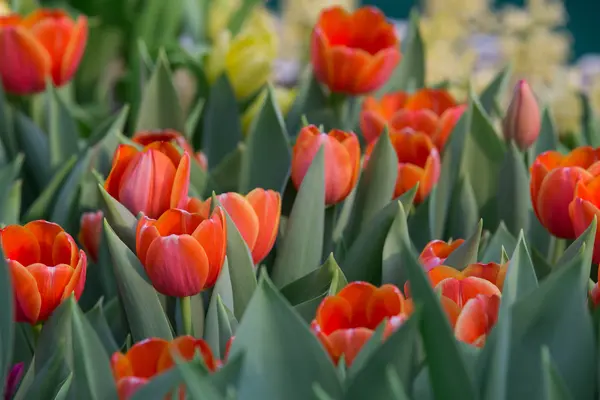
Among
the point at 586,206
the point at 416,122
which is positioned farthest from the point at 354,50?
the point at 586,206

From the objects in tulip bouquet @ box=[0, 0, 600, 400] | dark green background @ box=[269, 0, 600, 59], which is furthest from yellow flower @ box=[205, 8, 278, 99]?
dark green background @ box=[269, 0, 600, 59]

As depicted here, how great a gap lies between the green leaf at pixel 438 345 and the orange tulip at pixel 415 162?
245mm

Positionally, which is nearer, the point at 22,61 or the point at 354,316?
the point at 354,316

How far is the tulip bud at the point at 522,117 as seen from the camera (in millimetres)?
718

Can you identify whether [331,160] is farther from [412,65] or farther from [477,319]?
[412,65]

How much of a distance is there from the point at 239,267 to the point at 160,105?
356mm

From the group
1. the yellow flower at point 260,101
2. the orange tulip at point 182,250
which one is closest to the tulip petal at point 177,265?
the orange tulip at point 182,250

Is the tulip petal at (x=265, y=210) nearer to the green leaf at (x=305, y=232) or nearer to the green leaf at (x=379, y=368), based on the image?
the green leaf at (x=305, y=232)

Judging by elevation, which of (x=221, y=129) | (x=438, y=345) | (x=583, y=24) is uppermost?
(x=438, y=345)

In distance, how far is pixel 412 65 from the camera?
3.17 ft

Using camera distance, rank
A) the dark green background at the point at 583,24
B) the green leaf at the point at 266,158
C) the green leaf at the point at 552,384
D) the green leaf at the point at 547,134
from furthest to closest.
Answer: the dark green background at the point at 583,24 < the green leaf at the point at 547,134 < the green leaf at the point at 266,158 < the green leaf at the point at 552,384

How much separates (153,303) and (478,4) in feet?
4.01

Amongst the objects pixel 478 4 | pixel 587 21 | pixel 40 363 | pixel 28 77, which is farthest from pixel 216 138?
pixel 587 21

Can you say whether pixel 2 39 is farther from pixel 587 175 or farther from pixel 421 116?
pixel 587 175
